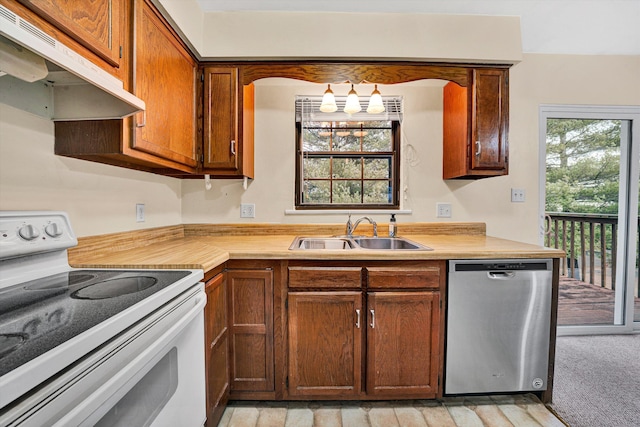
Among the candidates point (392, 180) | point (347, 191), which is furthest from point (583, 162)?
point (347, 191)

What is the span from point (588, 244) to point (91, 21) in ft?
13.1

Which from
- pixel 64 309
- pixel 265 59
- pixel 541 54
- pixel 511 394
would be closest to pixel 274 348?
pixel 64 309

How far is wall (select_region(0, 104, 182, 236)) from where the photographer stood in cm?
106

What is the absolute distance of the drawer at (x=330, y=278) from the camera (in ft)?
5.30

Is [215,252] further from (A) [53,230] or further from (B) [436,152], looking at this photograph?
(B) [436,152]

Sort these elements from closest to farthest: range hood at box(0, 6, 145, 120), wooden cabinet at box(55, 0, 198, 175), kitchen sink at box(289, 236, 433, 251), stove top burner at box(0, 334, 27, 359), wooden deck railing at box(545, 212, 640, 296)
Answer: stove top burner at box(0, 334, 27, 359), range hood at box(0, 6, 145, 120), wooden cabinet at box(55, 0, 198, 175), kitchen sink at box(289, 236, 433, 251), wooden deck railing at box(545, 212, 640, 296)

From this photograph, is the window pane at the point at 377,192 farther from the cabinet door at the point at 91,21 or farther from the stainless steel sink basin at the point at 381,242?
the cabinet door at the point at 91,21

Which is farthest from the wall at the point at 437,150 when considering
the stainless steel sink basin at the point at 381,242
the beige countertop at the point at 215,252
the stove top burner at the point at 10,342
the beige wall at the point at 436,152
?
the stove top burner at the point at 10,342

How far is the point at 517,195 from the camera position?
7.70 feet

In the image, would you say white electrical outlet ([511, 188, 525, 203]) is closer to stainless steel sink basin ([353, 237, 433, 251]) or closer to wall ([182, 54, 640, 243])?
wall ([182, 54, 640, 243])

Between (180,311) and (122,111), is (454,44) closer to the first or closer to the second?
(122,111)

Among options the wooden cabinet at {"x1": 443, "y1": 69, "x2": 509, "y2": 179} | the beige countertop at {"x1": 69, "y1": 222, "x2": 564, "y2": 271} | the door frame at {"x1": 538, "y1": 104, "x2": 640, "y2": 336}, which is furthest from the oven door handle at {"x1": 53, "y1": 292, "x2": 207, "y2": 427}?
the door frame at {"x1": 538, "y1": 104, "x2": 640, "y2": 336}

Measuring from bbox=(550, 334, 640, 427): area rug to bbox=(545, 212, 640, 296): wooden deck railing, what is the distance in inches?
22.3

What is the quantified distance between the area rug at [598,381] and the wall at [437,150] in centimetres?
91
